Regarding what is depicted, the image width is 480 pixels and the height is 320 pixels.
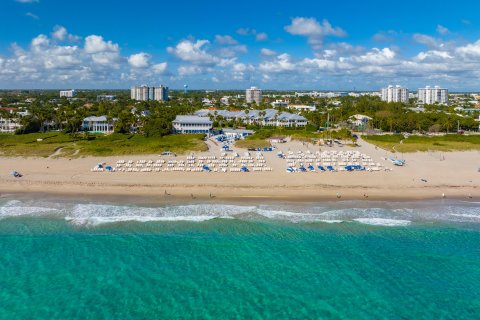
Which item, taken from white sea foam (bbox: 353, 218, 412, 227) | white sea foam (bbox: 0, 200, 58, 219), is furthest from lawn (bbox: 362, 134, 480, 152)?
white sea foam (bbox: 0, 200, 58, 219)

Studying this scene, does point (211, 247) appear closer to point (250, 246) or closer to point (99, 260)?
point (250, 246)

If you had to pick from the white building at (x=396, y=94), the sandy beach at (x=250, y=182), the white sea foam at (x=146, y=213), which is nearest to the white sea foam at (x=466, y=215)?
the sandy beach at (x=250, y=182)

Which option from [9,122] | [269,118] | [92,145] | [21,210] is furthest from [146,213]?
[9,122]

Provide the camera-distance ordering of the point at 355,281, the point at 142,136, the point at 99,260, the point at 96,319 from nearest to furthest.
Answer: the point at 96,319 → the point at 355,281 → the point at 99,260 → the point at 142,136

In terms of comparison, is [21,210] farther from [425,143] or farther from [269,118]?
[269,118]

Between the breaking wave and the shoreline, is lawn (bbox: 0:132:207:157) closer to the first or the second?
the shoreline

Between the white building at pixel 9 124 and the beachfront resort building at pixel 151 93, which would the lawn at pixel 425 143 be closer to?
the white building at pixel 9 124

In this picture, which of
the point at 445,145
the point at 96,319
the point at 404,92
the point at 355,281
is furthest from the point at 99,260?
the point at 404,92
